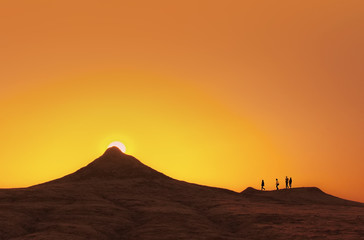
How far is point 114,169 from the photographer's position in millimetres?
78875

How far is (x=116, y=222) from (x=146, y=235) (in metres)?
5.49

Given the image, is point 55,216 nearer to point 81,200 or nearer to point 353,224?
point 81,200

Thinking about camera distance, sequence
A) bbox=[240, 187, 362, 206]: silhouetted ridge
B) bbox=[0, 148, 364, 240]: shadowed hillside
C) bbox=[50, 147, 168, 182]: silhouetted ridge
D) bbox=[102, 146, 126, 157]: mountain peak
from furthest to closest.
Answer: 1. bbox=[102, 146, 126, 157]: mountain peak
2. bbox=[240, 187, 362, 206]: silhouetted ridge
3. bbox=[50, 147, 168, 182]: silhouetted ridge
4. bbox=[0, 148, 364, 240]: shadowed hillside

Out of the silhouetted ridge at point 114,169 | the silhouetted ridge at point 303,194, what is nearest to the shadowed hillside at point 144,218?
the silhouetted ridge at point 114,169

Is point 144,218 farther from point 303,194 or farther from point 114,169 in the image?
point 303,194

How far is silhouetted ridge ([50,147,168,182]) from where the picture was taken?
75625mm

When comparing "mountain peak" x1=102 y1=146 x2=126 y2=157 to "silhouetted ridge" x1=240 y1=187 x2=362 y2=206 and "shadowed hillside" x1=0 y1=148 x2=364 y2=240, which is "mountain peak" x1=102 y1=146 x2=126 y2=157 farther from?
"silhouetted ridge" x1=240 y1=187 x2=362 y2=206

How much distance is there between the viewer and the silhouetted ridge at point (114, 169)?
75625 millimetres

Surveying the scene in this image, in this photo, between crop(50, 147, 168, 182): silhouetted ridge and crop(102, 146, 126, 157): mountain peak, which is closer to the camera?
crop(50, 147, 168, 182): silhouetted ridge

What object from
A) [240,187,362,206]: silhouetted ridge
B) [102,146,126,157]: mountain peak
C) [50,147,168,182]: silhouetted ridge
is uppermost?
[102,146,126,157]: mountain peak

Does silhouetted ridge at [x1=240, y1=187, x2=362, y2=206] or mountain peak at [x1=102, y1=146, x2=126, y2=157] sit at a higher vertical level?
mountain peak at [x1=102, y1=146, x2=126, y2=157]

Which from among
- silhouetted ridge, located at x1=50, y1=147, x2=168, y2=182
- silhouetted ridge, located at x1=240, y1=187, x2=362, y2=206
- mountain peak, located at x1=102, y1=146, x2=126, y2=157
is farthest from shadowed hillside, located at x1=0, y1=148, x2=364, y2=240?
silhouetted ridge, located at x1=240, y1=187, x2=362, y2=206

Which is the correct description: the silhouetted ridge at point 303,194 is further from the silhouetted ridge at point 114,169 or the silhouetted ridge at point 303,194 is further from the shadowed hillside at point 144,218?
the shadowed hillside at point 144,218

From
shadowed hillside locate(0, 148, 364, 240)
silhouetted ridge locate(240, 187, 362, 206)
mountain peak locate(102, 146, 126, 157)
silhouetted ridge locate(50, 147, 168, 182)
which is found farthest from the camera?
mountain peak locate(102, 146, 126, 157)
